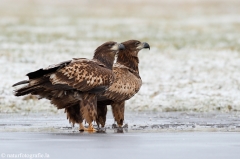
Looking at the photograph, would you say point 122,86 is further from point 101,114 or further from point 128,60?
point 128,60

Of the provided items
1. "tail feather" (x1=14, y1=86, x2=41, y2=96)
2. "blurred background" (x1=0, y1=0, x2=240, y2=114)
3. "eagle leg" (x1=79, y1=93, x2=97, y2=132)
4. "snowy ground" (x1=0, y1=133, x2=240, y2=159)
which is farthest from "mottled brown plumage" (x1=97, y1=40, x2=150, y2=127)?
"blurred background" (x1=0, y1=0, x2=240, y2=114)

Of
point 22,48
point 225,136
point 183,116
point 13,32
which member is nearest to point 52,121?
point 183,116

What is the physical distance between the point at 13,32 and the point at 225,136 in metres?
31.5

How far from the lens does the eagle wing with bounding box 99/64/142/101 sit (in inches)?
569

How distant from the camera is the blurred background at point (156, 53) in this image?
1878cm

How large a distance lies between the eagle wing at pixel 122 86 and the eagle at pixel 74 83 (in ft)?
1.94

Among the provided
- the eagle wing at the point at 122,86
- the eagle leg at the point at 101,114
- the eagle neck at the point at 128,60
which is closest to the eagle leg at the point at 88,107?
the eagle wing at the point at 122,86

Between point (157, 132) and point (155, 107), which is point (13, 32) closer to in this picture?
point (155, 107)

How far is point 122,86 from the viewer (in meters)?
14.6

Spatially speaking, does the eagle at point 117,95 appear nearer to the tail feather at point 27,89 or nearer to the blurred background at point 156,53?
the tail feather at point 27,89

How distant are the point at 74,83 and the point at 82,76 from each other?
206mm

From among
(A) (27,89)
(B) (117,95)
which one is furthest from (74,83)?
(B) (117,95)

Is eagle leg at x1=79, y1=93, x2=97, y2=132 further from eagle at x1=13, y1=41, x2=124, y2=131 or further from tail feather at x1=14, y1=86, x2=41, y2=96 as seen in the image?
tail feather at x1=14, y1=86, x2=41, y2=96

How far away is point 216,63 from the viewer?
89.3ft
